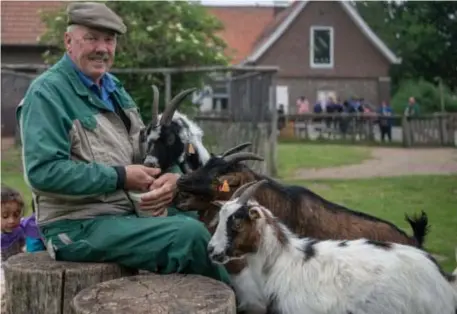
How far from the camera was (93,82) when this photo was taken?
4.41 metres

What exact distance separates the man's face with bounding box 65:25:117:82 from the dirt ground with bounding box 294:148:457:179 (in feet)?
35.9

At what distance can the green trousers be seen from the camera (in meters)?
4.20

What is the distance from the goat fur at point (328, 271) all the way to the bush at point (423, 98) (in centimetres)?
3318

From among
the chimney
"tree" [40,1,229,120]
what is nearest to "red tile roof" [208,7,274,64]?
the chimney

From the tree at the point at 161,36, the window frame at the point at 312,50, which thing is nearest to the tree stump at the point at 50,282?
the tree at the point at 161,36

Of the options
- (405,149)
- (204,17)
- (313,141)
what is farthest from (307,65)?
(204,17)

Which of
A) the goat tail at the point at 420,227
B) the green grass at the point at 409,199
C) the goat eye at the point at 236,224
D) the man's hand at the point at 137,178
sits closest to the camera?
the man's hand at the point at 137,178

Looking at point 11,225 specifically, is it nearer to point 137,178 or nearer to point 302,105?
point 137,178

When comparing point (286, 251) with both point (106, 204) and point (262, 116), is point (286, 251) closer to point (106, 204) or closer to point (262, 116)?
point (106, 204)

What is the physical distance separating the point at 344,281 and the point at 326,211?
3.84 ft

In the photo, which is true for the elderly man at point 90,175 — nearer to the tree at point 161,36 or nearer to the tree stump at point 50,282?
the tree stump at point 50,282

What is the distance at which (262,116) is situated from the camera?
14.4 metres

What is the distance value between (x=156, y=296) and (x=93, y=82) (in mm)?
1342

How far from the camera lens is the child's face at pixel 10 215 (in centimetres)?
653
